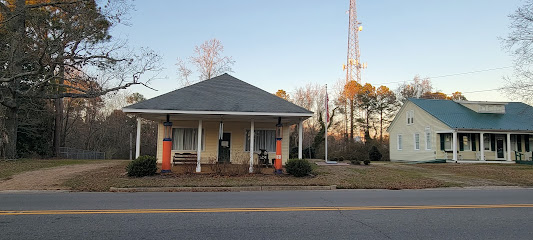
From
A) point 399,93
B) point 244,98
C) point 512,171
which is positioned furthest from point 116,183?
point 399,93

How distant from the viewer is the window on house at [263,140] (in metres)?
20.7

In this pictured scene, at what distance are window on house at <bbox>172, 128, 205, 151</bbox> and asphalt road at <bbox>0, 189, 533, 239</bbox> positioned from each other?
1065 centimetres

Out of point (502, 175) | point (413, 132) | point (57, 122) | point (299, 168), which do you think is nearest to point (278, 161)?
point (299, 168)

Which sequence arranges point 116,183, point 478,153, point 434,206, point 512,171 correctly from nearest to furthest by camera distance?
point 434,206, point 116,183, point 512,171, point 478,153

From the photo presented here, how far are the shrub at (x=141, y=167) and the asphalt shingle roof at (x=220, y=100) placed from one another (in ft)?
7.53

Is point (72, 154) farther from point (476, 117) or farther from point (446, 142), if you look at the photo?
point (476, 117)

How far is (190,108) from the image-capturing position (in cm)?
1568

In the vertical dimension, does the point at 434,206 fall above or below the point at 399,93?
below

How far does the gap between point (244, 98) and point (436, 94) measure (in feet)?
138

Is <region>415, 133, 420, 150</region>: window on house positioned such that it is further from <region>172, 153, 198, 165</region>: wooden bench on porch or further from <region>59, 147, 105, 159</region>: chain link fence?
<region>59, 147, 105, 159</region>: chain link fence

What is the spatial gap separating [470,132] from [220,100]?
65.7ft

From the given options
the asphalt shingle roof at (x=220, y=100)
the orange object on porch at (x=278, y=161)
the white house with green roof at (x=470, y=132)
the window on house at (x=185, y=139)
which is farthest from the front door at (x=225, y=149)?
the white house with green roof at (x=470, y=132)

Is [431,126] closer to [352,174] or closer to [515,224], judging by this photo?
[352,174]

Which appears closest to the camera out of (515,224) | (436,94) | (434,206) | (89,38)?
(515,224)
